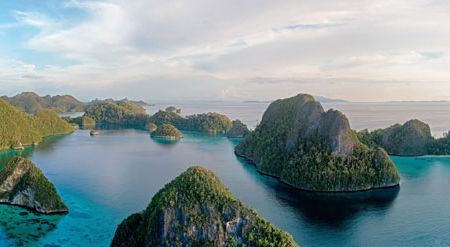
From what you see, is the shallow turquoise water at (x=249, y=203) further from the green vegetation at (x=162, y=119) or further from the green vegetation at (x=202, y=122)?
the green vegetation at (x=162, y=119)

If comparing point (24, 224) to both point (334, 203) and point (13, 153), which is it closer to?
point (334, 203)

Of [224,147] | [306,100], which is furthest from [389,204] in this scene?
[224,147]

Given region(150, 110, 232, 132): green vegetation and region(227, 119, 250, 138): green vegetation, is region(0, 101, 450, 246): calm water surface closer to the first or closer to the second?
region(227, 119, 250, 138): green vegetation

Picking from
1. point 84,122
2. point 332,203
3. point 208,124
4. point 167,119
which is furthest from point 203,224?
point 84,122

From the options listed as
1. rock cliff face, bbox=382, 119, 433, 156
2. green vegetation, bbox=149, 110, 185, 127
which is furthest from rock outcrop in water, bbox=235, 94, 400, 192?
green vegetation, bbox=149, 110, 185, 127

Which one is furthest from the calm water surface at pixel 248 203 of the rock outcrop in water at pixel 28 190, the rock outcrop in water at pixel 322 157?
the rock outcrop in water at pixel 322 157

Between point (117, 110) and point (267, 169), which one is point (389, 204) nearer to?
point (267, 169)

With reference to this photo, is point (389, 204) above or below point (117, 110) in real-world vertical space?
below
